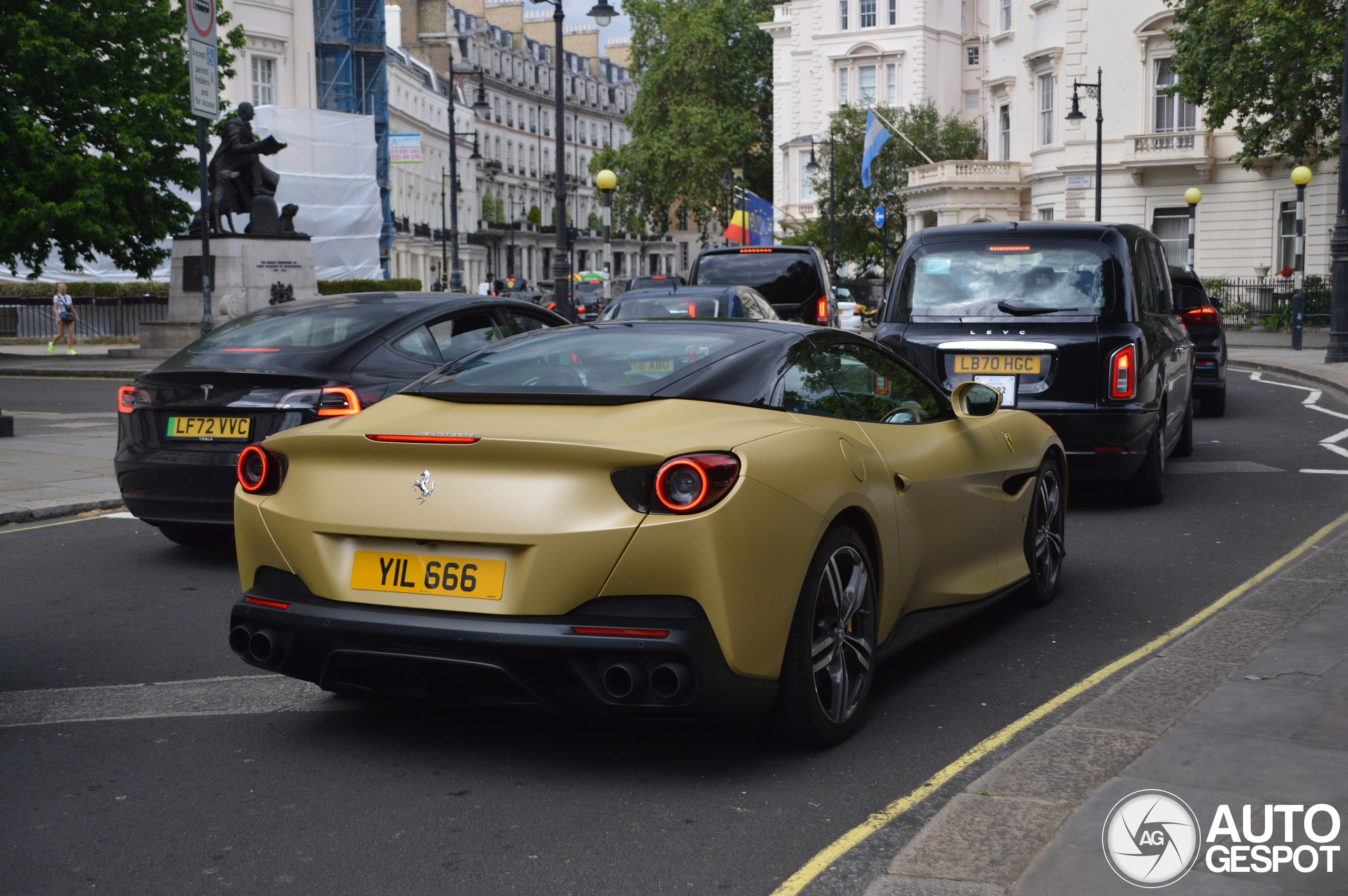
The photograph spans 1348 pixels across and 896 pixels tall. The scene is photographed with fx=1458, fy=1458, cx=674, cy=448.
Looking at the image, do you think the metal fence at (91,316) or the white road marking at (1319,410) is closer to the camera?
the white road marking at (1319,410)

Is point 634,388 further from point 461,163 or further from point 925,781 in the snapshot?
point 461,163

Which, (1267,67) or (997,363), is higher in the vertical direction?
(1267,67)

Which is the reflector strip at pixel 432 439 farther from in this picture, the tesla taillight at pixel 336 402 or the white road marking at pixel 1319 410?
the white road marking at pixel 1319 410

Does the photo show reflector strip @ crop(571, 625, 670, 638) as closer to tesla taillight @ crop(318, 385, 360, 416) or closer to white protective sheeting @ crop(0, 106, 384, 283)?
tesla taillight @ crop(318, 385, 360, 416)

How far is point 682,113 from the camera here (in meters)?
80.3

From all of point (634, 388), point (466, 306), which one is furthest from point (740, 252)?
point (634, 388)

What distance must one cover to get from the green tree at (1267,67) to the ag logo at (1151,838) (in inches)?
1277

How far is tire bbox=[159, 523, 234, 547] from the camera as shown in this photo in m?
8.79

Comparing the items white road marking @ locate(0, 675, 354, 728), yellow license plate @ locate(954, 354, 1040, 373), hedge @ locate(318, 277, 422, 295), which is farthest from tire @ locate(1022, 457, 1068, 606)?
hedge @ locate(318, 277, 422, 295)

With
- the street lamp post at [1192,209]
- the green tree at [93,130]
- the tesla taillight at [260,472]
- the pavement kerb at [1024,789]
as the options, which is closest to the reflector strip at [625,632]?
the pavement kerb at [1024,789]

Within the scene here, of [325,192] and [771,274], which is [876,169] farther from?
[771,274]

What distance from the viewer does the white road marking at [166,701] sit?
5211 mm

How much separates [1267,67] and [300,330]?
32.5m

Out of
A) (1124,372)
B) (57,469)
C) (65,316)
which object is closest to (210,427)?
(57,469)
